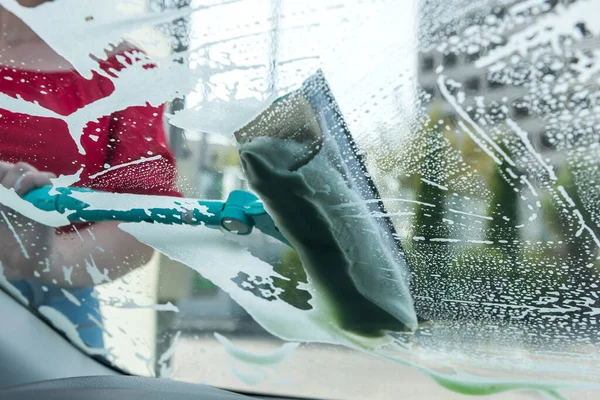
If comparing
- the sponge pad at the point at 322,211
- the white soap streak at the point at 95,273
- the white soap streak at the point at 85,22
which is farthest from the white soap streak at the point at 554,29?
the white soap streak at the point at 95,273

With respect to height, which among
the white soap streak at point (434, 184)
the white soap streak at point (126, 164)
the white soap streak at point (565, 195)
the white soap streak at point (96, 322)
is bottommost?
the white soap streak at point (96, 322)

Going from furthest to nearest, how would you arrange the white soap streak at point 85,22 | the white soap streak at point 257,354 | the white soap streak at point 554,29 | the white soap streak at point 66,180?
the white soap streak at point 257,354
the white soap streak at point 66,180
the white soap streak at point 85,22
the white soap streak at point 554,29

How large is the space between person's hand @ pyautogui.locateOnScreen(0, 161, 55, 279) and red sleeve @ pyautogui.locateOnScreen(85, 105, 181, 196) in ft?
0.82

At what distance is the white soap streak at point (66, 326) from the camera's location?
1550mm

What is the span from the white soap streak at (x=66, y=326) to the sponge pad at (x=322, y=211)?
2.41 feet

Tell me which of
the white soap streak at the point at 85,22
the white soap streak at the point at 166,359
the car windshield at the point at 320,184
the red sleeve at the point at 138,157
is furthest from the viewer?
the white soap streak at the point at 166,359

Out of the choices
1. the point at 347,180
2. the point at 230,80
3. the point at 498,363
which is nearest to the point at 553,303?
the point at 498,363

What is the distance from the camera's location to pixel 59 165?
129cm

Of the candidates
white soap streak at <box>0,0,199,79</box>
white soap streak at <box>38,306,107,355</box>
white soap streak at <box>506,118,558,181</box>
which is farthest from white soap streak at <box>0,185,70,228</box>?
white soap streak at <box>506,118,558,181</box>

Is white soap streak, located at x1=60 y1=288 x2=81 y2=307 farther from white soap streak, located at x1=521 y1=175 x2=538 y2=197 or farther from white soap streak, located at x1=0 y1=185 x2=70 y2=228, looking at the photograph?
white soap streak, located at x1=521 y1=175 x2=538 y2=197

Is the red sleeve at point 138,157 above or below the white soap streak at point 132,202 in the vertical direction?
above

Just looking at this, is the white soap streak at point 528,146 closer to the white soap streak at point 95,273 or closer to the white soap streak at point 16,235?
the white soap streak at point 95,273

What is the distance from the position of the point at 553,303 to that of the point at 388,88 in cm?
57

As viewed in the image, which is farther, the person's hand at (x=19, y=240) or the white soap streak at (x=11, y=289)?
the white soap streak at (x=11, y=289)
